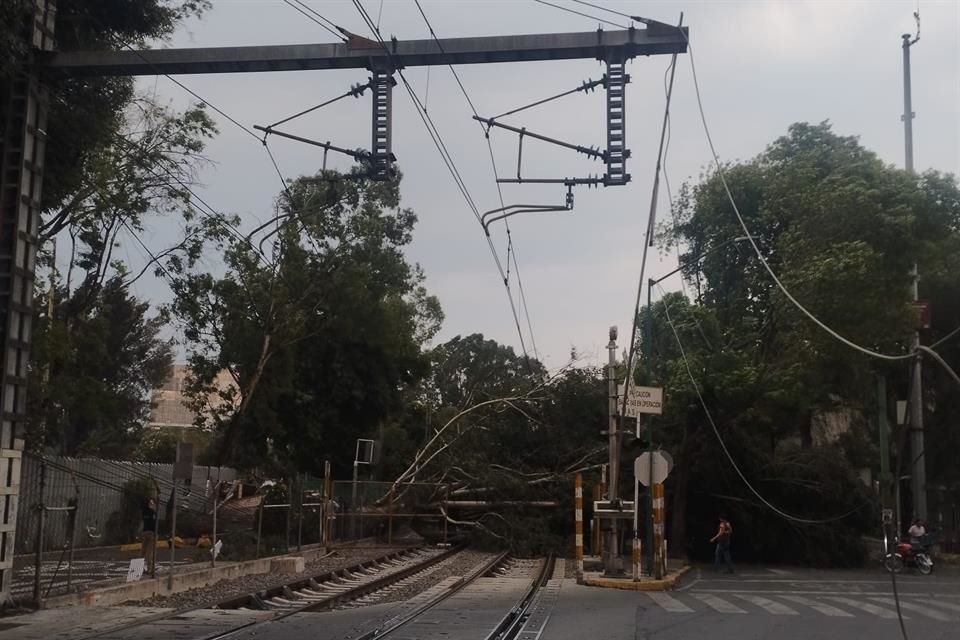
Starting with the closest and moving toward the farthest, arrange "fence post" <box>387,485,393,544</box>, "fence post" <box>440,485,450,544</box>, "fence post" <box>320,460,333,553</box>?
1. "fence post" <box>320,460,333,553</box>
2. "fence post" <box>440,485,450,544</box>
3. "fence post" <box>387,485,393,544</box>

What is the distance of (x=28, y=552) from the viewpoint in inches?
853

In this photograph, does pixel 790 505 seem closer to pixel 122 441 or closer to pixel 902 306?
pixel 902 306

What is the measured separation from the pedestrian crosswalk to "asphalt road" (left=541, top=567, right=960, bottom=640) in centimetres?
2

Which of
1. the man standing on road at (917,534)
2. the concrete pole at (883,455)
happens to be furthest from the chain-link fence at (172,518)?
the man standing on road at (917,534)

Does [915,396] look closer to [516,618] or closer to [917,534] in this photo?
[917,534]

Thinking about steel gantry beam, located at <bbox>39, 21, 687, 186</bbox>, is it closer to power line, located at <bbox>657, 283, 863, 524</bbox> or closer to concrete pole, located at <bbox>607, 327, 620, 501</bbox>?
concrete pole, located at <bbox>607, 327, 620, 501</bbox>

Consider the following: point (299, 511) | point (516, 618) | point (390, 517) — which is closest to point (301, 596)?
point (516, 618)

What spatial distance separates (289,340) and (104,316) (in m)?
6.52

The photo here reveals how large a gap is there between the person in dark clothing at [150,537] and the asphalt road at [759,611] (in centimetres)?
695

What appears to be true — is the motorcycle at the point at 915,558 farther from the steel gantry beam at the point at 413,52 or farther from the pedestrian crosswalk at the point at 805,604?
the steel gantry beam at the point at 413,52

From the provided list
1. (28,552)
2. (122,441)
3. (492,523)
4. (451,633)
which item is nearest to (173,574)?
(28,552)

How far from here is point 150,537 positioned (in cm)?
1925

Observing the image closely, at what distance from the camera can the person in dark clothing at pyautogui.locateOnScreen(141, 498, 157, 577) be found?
18.8 meters

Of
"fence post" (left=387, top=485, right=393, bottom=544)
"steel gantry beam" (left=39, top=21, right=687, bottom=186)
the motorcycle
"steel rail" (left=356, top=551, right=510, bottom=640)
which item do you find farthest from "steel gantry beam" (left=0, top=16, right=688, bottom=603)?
"fence post" (left=387, top=485, right=393, bottom=544)
